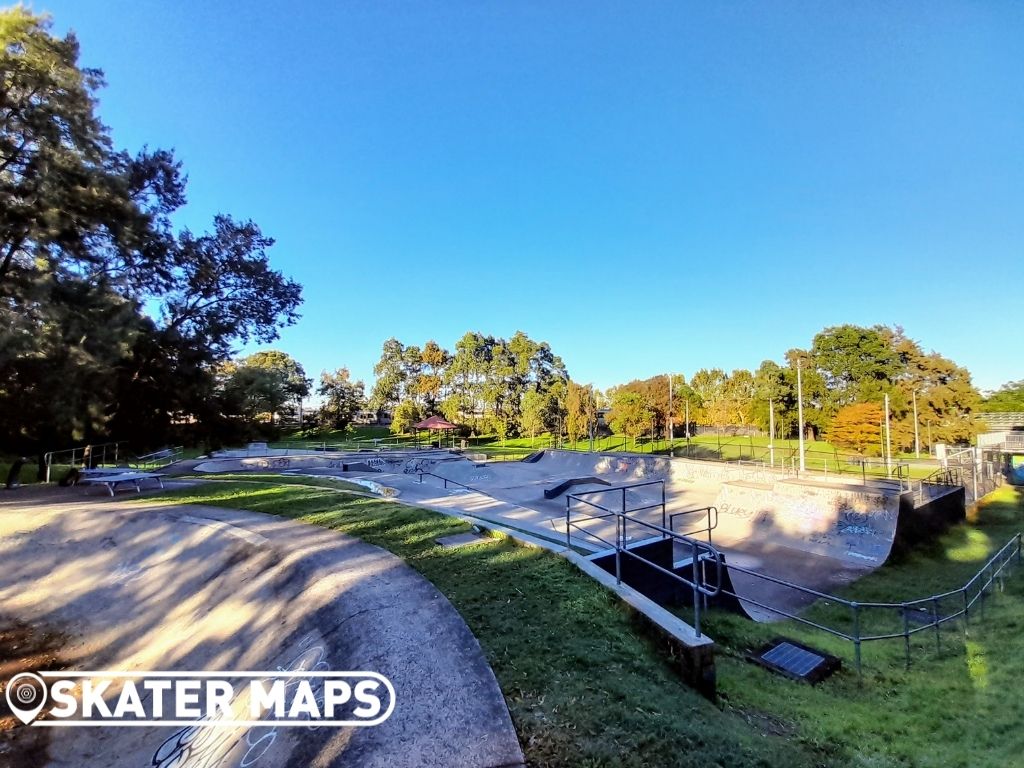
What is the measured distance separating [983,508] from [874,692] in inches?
716

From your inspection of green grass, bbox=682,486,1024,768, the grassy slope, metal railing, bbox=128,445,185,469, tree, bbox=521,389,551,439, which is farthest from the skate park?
tree, bbox=521,389,551,439

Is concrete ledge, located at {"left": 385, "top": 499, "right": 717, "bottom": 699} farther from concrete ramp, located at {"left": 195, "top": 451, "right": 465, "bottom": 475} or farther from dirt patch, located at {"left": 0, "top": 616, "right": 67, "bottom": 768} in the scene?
concrete ramp, located at {"left": 195, "top": 451, "right": 465, "bottom": 475}

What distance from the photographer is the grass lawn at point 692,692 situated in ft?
9.17

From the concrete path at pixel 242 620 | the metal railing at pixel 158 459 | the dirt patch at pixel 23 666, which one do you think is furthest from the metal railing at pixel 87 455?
the dirt patch at pixel 23 666

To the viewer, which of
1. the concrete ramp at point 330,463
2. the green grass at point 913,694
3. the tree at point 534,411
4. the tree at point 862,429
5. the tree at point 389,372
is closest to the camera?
the green grass at point 913,694

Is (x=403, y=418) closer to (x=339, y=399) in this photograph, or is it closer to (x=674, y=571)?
(x=339, y=399)

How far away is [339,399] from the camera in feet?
174

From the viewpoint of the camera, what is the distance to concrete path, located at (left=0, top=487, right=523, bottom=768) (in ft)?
9.52

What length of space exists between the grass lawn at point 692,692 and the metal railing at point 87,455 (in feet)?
45.2

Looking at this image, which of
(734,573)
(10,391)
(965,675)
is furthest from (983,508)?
(10,391)

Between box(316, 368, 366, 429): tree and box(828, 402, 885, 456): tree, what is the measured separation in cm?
4587

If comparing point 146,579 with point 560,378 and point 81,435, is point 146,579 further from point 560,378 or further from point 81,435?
point 560,378

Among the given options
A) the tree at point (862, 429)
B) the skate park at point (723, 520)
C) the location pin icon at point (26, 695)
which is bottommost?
the location pin icon at point (26, 695)

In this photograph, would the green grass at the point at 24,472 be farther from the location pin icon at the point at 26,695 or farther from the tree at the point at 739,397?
the tree at the point at 739,397
